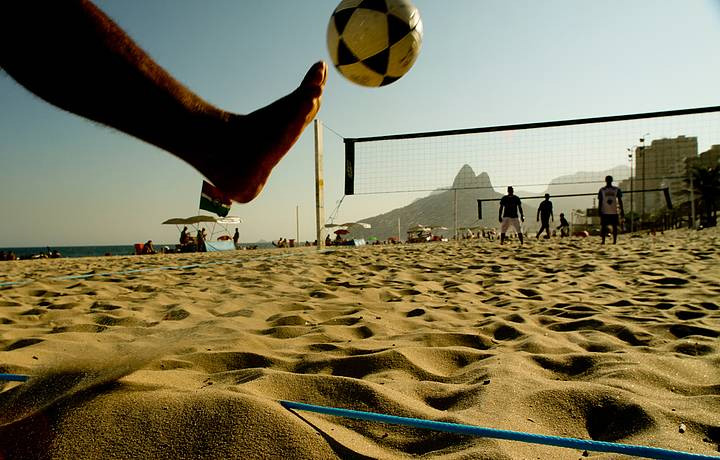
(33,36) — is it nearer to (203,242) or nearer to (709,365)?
(709,365)

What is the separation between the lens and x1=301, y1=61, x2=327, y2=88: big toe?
1.65 m

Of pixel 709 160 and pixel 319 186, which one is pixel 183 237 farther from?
pixel 709 160

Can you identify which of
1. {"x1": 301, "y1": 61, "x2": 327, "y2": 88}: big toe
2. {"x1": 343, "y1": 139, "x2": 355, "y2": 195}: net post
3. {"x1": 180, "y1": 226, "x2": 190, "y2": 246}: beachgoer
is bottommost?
{"x1": 180, "y1": 226, "x2": 190, "y2": 246}: beachgoer

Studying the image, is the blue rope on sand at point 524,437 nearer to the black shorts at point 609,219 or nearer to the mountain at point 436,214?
the black shorts at point 609,219

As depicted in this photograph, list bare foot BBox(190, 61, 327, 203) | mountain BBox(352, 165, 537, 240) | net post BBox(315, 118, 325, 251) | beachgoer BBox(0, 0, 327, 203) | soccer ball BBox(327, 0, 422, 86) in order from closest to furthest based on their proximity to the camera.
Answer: beachgoer BBox(0, 0, 327, 203), bare foot BBox(190, 61, 327, 203), soccer ball BBox(327, 0, 422, 86), net post BBox(315, 118, 325, 251), mountain BBox(352, 165, 537, 240)

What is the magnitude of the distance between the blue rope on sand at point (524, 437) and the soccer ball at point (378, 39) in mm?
2967

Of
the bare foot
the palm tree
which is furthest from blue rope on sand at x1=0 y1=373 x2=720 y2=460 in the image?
the palm tree

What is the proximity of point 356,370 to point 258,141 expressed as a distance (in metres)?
0.84

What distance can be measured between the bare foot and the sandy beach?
2.00 feet

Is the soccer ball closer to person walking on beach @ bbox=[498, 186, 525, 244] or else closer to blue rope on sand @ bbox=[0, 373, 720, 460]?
blue rope on sand @ bbox=[0, 373, 720, 460]

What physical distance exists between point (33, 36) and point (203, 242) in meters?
17.0

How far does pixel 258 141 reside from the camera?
1497 millimetres

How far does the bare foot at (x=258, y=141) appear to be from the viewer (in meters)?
1.45

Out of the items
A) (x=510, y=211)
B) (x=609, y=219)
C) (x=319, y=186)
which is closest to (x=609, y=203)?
(x=609, y=219)
